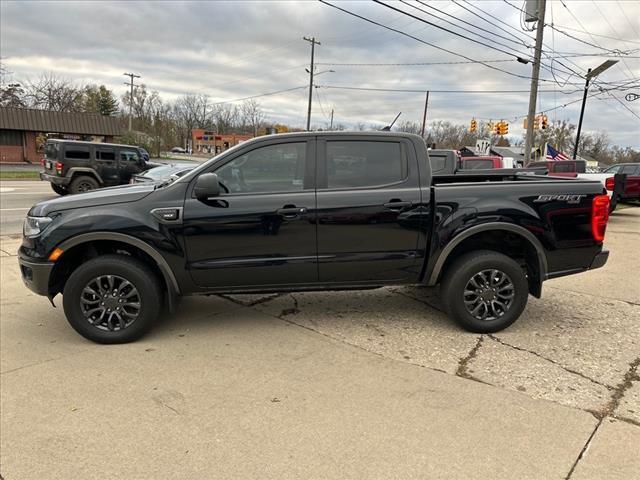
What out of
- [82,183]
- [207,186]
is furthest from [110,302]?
[82,183]

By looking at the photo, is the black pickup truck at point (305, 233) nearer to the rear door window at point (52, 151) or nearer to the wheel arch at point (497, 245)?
the wheel arch at point (497, 245)

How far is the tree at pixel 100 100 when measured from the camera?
78.1 meters

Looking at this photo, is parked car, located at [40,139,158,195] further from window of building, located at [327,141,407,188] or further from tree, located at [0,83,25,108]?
tree, located at [0,83,25,108]

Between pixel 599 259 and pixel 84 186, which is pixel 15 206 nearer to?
pixel 84 186

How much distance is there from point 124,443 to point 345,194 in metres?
2.50

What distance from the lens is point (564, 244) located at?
433cm

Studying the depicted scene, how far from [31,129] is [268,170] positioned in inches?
1723

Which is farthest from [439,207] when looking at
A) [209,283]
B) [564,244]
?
[209,283]

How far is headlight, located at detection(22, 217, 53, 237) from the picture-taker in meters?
4.02

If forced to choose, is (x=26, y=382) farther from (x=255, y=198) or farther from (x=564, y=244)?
(x=564, y=244)

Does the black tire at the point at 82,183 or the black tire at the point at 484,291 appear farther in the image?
the black tire at the point at 82,183

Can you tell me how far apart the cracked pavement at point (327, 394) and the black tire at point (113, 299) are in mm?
152

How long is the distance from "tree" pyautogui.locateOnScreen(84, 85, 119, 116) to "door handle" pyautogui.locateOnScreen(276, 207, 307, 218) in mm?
83369

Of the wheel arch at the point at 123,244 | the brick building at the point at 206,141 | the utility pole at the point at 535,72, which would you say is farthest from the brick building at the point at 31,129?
the brick building at the point at 206,141
